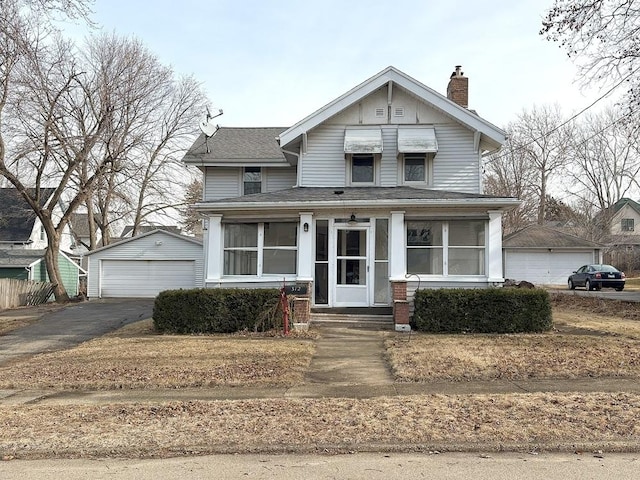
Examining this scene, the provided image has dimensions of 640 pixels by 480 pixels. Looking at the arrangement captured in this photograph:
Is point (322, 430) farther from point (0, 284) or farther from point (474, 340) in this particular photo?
point (0, 284)

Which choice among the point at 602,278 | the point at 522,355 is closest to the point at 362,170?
the point at 522,355

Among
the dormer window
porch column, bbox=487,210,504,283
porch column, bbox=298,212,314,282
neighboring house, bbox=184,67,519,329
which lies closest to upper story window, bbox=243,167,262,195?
neighboring house, bbox=184,67,519,329

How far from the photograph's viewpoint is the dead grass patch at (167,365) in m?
8.12

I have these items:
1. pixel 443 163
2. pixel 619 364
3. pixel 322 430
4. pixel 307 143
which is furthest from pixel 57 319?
pixel 619 364

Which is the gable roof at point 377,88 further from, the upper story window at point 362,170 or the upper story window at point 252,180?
the upper story window at point 252,180

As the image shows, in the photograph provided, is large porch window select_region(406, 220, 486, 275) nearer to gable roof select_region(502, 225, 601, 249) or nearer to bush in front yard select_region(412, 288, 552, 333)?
bush in front yard select_region(412, 288, 552, 333)

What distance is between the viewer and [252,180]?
62.7 feet

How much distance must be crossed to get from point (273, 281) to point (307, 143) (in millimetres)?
4517

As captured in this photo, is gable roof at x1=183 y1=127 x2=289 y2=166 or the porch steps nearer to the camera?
the porch steps

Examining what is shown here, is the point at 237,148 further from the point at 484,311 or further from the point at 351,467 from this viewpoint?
the point at 351,467

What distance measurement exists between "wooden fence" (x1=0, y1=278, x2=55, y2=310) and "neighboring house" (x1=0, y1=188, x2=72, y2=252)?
8.64 m

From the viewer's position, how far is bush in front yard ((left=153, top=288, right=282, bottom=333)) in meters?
12.6

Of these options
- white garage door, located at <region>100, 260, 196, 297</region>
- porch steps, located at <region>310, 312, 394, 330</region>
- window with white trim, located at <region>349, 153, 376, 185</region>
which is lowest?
porch steps, located at <region>310, 312, 394, 330</region>

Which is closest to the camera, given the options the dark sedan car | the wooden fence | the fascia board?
the fascia board
